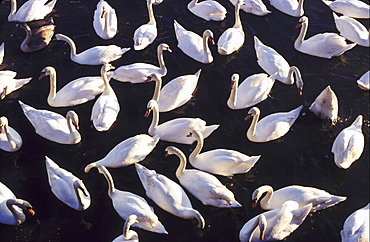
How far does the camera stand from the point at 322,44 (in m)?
14.6

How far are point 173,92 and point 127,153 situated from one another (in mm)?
2378

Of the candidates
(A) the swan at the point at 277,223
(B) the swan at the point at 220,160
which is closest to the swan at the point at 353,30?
(B) the swan at the point at 220,160

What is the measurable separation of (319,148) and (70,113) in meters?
6.03

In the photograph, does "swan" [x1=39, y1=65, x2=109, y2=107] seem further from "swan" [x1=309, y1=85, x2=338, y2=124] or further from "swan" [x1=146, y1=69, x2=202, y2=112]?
"swan" [x1=309, y1=85, x2=338, y2=124]

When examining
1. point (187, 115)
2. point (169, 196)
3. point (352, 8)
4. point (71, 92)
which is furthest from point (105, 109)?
point (352, 8)

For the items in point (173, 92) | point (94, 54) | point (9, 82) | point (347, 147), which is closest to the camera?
point (347, 147)

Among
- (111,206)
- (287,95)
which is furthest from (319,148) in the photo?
(111,206)

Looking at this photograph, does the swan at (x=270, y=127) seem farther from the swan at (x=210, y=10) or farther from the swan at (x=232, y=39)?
the swan at (x=210, y=10)

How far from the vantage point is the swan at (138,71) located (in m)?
13.4

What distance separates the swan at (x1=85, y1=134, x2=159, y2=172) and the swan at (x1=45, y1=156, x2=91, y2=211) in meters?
0.62

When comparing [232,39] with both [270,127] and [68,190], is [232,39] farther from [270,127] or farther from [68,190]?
[68,190]

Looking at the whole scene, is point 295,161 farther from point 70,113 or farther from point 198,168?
point 70,113

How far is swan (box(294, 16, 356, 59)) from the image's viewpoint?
14586 millimetres

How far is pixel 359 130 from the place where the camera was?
12.3 metres
